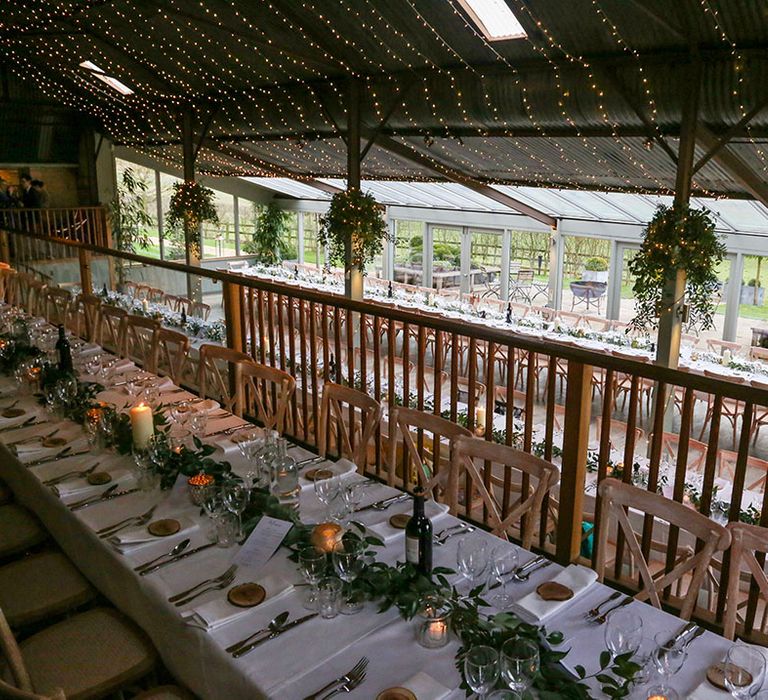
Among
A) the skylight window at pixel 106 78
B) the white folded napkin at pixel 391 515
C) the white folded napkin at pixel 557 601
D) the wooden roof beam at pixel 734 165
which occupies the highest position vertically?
the skylight window at pixel 106 78

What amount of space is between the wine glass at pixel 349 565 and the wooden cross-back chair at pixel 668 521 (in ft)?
2.95

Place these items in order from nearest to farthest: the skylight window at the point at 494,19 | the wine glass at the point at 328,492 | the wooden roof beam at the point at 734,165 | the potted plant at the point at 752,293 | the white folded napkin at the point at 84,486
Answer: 1. the wine glass at the point at 328,492
2. the white folded napkin at the point at 84,486
3. the wooden roof beam at the point at 734,165
4. the skylight window at the point at 494,19
5. the potted plant at the point at 752,293

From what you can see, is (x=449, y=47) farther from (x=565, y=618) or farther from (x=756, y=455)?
(x=565, y=618)

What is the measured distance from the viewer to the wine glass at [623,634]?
1807 mm

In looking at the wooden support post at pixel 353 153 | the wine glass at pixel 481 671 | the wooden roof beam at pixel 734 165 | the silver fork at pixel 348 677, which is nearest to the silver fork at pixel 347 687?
the silver fork at pixel 348 677

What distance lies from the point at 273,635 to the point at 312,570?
217mm

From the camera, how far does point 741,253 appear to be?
11.6m

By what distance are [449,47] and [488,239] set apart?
7.71 meters

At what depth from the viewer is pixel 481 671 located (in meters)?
1.66

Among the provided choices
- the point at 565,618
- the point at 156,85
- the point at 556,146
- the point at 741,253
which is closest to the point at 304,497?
the point at 565,618

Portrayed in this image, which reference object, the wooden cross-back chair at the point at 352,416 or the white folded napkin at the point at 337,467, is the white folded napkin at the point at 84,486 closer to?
the white folded napkin at the point at 337,467

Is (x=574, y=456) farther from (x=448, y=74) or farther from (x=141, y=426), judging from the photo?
(x=448, y=74)

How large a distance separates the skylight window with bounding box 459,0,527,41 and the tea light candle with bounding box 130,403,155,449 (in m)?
5.60

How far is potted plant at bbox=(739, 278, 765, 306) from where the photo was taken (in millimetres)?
11727
